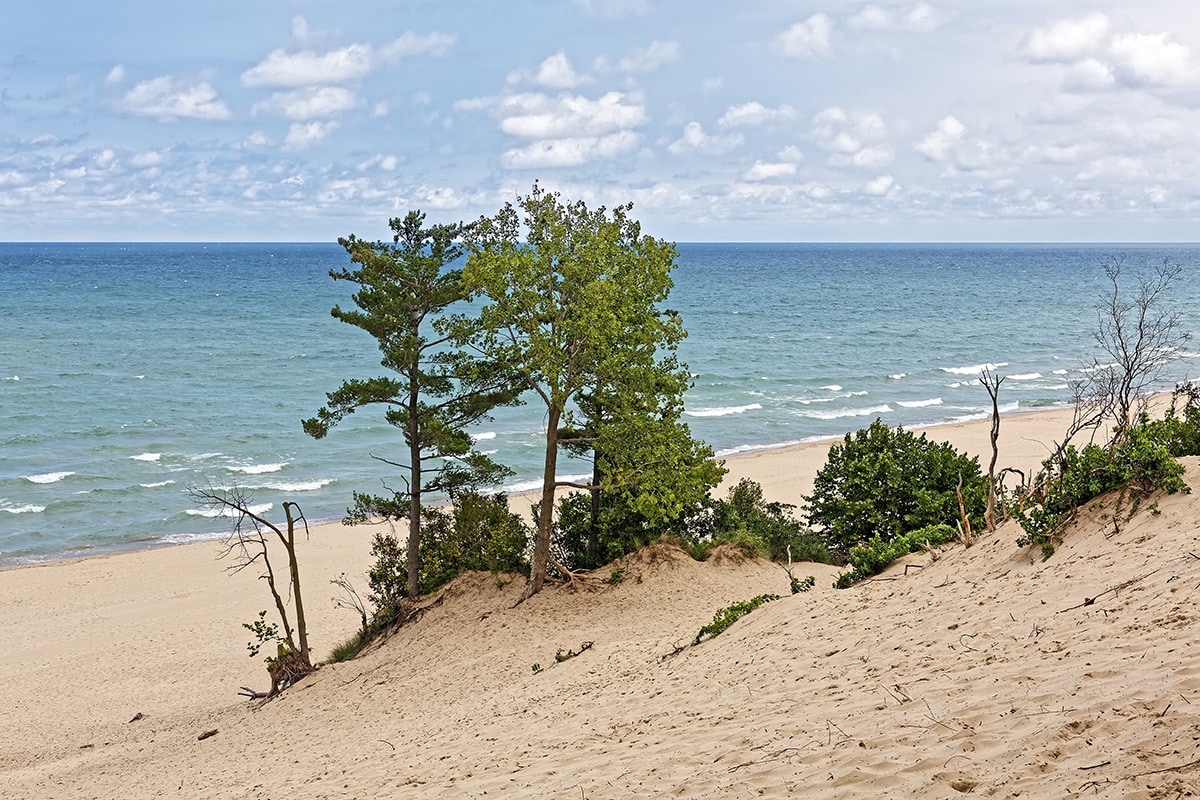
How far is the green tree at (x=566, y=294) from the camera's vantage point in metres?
20.0

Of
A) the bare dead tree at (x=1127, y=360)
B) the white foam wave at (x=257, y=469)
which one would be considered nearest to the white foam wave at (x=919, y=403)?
the bare dead tree at (x=1127, y=360)

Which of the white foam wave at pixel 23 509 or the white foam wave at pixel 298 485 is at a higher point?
the white foam wave at pixel 298 485

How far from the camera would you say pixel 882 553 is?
17609mm

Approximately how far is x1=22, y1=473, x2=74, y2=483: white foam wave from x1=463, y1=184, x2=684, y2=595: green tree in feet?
97.4

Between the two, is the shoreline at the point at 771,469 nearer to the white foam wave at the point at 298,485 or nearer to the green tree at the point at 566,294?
the white foam wave at the point at 298,485

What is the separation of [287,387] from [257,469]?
19.4m

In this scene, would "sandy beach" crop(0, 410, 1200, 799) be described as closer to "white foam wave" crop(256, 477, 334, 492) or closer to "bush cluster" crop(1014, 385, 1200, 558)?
"bush cluster" crop(1014, 385, 1200, 558)

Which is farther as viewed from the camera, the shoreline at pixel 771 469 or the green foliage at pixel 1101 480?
the shoreline at pixel 771 469

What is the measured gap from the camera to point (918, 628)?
12.4 m

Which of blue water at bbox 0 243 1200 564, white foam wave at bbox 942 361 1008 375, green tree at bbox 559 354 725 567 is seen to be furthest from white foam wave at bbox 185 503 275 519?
white foam wave at bbox 942 361 1008 375

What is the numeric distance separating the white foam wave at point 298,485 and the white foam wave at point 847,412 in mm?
26523

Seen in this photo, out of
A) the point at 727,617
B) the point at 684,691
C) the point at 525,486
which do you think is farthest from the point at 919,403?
the point at 684,691

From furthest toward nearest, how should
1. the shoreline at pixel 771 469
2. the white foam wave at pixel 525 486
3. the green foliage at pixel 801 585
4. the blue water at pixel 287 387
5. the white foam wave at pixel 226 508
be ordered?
the blue water at pixel 287 387 → the white foam wave at pixel 525 486 → the white foam wave at pixel 226 508 → the shoreline at pixel 771 469 → the green foliage at pixel 801 585

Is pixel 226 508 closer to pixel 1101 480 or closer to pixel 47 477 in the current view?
pixel 47 477
